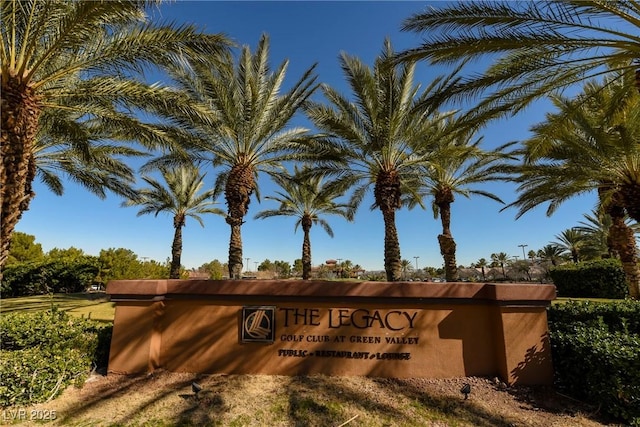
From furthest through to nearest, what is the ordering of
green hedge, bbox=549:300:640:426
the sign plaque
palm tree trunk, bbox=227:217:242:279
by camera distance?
palm tree trunk, bbox=227:217:242:279
the sign plaque
green hedge, bbox=549:300:640:426

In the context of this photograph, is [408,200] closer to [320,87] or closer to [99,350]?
[320,87]

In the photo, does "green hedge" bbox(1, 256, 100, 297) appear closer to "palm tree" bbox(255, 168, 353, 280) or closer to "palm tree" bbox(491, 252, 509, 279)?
"palm tree" bbox(255, 168, 353, 280)

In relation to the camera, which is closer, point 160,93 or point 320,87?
point 160,93

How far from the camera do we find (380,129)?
1183cm

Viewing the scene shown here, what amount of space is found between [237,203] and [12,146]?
7217mm

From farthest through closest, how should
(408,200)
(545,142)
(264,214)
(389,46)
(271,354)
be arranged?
(264,214) < (408,200) < (389,46) < (545,142) < (271,354)

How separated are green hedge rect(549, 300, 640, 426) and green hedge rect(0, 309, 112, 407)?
7.43m

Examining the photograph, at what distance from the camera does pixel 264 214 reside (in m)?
25.9

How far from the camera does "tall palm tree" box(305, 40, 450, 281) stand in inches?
439

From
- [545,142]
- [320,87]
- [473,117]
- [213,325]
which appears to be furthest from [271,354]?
Result: [320,87]

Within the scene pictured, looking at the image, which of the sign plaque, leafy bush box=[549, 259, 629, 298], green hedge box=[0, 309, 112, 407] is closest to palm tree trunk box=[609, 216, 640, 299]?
leafy bush box=[549, 259, 629, 298]

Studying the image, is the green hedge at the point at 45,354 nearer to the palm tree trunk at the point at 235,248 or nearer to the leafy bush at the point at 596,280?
the palm tree trunk at the point at 235,248

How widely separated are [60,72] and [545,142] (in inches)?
465

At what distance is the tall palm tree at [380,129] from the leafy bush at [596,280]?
14.2 meters
